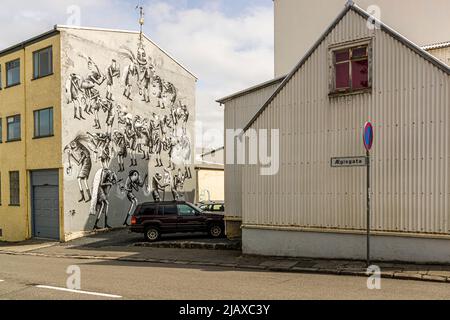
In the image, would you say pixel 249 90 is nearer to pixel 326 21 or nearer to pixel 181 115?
pixel 326 21

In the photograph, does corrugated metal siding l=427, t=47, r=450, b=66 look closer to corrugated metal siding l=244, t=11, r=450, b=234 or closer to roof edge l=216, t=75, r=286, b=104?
corrugated metal siding l=244, t=11, r=450, b=234

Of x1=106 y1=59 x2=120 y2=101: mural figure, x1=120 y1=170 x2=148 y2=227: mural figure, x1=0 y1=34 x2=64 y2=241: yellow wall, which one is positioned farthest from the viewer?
x1=120 y1=170 x2=148 y2=227: mural figure

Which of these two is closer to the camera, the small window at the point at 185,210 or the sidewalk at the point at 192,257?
the sidewalk at the point at 192,257

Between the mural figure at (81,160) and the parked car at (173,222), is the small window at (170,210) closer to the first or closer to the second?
the parked car at (173,222)

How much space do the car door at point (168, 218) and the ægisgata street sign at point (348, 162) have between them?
29.8 ft

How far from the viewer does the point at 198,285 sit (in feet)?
33.8

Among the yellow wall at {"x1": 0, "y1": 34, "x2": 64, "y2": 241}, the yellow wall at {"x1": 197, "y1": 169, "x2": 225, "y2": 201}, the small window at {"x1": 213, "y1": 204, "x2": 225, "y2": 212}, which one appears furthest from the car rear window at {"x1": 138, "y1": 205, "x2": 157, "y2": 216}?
the yellow wall at {"x1": 197, "y1": 169, "x2": 225, "y2": 201}

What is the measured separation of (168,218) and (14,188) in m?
10.7

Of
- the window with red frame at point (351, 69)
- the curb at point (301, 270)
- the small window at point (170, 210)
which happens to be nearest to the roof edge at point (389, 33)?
the window with red frame at point (351, 69)

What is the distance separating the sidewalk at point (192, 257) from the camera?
1120cm

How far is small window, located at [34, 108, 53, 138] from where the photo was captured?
2327 centimetres

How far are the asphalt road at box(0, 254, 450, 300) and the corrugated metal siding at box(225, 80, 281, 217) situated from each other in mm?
5195

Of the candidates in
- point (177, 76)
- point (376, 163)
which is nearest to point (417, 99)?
point (376, 163)
